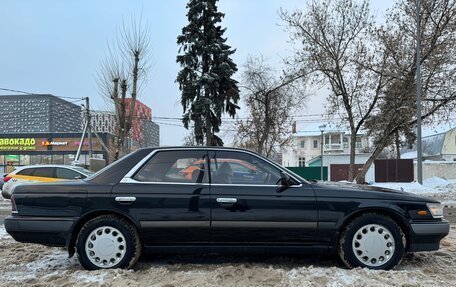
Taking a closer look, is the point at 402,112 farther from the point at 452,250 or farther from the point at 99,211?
the point at 99,211

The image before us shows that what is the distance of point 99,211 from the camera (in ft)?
15.8

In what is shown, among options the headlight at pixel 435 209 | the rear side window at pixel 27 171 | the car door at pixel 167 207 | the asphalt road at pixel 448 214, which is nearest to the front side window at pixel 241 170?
the car door at pixel 167 207

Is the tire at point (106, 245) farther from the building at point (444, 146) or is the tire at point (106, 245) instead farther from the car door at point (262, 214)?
the building at point (444, 146)

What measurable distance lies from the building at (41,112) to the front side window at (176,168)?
106 ft

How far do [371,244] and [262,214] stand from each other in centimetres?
134

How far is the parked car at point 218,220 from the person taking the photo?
4754 mm

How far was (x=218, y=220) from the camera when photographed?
4.75m

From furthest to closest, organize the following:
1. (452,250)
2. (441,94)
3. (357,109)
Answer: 1. (357,109)
2. (441,94)
3. (452,250)

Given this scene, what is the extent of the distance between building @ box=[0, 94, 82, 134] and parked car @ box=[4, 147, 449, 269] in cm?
3229

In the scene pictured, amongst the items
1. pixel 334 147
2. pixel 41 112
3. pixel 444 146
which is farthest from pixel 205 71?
pixel 334 147

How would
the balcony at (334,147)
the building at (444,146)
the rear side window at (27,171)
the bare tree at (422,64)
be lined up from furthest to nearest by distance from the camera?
1. the balcony at (334,147)
2. the building at (444,146)
3. the bare tree at (422,64)
4. the rear side window at (27,171)

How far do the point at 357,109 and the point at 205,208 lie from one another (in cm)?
1947

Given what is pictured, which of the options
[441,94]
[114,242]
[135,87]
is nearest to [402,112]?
[441,94]

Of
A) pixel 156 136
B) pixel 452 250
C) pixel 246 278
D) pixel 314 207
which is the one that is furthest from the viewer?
pixel 156 136
